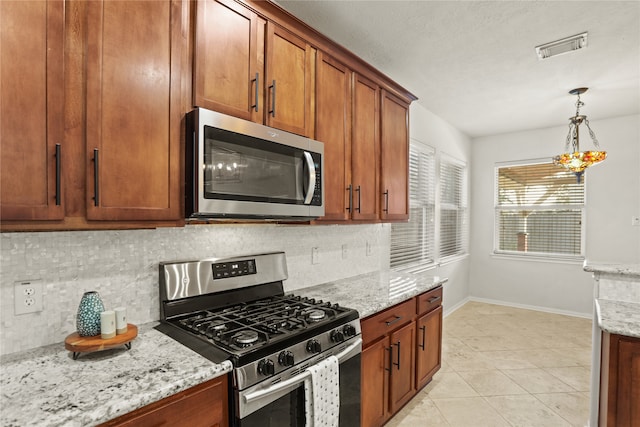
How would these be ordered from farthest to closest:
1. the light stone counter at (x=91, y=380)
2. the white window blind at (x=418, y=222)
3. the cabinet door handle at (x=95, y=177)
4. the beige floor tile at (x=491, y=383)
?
the white window blind at (x=418, y=222) < the beige floor tile at (x=491, y=383) < the cabinet door handle at (x=95, y=177) < the light stone counter at (x=91, y=380)

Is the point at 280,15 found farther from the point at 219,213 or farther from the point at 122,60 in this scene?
the point at 219,213

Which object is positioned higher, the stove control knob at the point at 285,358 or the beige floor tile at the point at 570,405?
the stove control knob at the point at 285,358

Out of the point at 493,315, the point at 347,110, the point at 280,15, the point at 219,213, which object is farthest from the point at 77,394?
the point at 493,315

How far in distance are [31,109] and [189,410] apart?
107cm

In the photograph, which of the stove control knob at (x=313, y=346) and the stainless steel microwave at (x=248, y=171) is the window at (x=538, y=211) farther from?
the stove control knob at (x=313, y=346)

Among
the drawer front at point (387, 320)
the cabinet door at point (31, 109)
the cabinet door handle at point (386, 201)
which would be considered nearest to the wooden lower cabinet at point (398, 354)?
the drawer front at point (387, 320)

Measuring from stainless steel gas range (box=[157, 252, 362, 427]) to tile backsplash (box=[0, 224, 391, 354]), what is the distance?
83 millimetres

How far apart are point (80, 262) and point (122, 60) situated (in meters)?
0.83

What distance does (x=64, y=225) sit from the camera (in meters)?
1.11

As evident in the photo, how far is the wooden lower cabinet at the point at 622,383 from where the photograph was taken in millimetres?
1617

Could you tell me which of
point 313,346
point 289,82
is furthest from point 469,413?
point 289,82

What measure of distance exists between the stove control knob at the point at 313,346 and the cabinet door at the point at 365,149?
3.39 ft

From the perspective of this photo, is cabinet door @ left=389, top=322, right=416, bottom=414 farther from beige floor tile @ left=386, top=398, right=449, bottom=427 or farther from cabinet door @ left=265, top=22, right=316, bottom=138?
cabinet door @ left=265, top=22, right=316, bottom=138

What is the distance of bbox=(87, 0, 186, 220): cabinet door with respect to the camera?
1165mm
